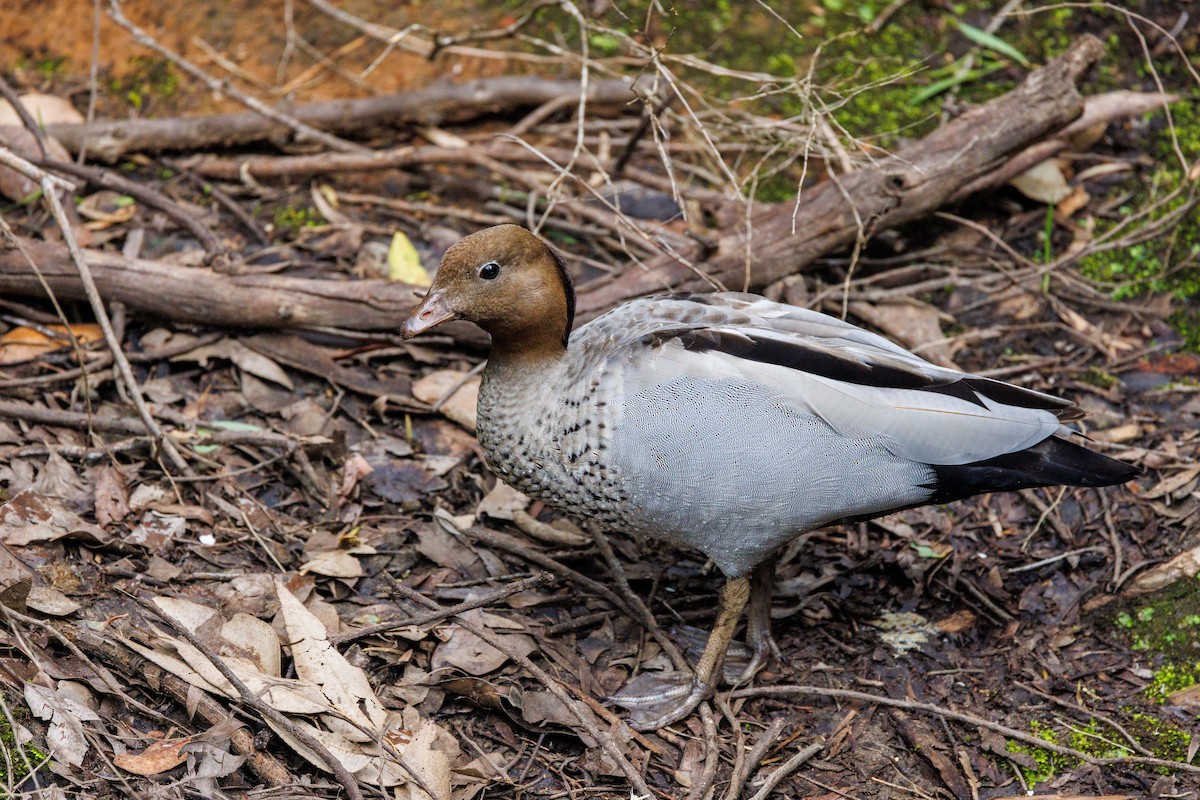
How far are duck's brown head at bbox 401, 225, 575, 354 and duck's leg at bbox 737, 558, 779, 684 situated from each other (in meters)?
1.18

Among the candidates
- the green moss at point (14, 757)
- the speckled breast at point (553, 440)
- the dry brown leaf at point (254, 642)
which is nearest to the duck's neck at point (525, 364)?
the speckled breast at point (553, 440)

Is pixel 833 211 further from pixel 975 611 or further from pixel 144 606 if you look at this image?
pixel 144 606

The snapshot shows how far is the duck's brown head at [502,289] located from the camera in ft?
12.2

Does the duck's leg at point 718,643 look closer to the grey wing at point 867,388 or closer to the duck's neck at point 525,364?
the grey wing at point 867,388

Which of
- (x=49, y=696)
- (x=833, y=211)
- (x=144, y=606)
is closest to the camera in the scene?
(x=49, y=696)

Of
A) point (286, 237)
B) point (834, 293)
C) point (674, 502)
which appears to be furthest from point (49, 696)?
point (834, 293)

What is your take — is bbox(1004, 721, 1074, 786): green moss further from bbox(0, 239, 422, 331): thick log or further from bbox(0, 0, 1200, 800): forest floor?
bbox(0, 239, 422, 331): thick log

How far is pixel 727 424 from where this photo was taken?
3506mm

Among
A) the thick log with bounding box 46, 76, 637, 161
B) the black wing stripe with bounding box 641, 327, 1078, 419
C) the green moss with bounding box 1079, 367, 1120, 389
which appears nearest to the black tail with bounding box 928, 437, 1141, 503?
the black wing stripe with bounding box 641, 327, 1078, 419

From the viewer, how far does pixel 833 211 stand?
4.89 metres

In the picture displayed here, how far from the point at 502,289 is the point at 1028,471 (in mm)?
1836

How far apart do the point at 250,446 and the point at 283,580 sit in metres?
0.77

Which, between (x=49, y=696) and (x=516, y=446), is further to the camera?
(x=516, y=446)

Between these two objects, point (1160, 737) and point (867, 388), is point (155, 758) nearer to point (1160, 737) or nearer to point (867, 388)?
point (867, 388)
